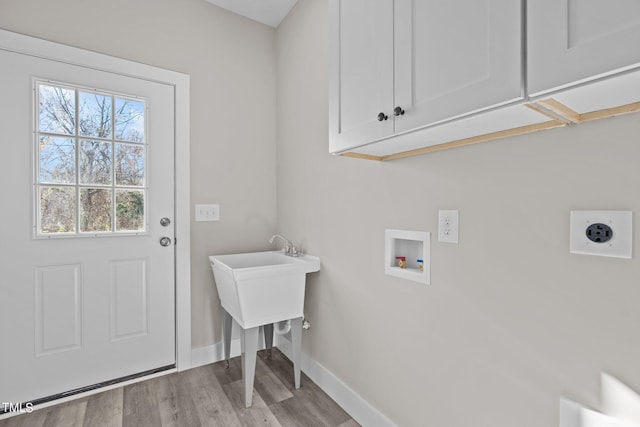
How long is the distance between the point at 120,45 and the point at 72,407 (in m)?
2.15

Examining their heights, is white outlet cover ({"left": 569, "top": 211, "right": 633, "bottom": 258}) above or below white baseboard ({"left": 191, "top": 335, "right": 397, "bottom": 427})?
above

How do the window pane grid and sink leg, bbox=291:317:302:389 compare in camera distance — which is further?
sink leg, bbox=291:317:302:389

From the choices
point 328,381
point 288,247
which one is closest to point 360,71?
point 288,247

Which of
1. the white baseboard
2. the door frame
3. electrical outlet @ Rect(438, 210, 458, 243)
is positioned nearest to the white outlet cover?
electrical outlet @ Rect(438, 210, 458, 243)

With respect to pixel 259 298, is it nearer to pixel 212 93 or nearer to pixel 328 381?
pixel 328 381

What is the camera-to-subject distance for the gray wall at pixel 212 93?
193 cm

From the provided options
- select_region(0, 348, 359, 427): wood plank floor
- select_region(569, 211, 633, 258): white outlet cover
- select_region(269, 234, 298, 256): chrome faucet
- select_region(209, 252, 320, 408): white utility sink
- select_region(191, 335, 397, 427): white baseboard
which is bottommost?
select_region(0, 348, 359, 427): wood plank floor

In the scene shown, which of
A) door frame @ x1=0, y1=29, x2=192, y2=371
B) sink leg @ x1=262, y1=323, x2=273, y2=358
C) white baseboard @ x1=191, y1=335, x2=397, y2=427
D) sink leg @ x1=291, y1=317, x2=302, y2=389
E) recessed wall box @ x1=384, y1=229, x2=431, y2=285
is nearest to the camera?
recessed wall box @ x1=384, y1=229, x2=431, y2=285

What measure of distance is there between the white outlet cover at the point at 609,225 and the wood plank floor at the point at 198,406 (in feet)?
4.46

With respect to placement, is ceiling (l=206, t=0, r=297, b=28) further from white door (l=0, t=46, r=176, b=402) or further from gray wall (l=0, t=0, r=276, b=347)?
white door (l=0, t=46, r=176, b=402)

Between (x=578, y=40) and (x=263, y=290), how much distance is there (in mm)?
1578

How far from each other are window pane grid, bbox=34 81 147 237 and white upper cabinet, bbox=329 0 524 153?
4.63ft

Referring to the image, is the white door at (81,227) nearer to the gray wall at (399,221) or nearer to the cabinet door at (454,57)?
the gray wall at (399,221)

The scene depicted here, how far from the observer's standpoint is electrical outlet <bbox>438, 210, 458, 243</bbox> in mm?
1165
